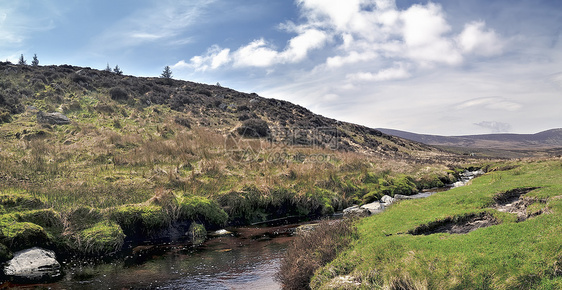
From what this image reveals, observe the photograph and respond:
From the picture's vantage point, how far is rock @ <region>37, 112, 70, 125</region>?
3195cm

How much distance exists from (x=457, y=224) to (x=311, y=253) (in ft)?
17.7

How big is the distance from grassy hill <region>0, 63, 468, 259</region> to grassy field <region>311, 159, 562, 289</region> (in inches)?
397

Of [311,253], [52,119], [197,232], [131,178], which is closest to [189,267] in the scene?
[197,232]

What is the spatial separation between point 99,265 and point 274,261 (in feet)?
23.8

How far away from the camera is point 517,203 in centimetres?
1140

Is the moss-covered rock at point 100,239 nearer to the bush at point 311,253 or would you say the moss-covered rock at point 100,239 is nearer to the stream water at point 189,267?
the stream water at point 189,267

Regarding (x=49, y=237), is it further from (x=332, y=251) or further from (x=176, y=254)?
(x=332, y=251)

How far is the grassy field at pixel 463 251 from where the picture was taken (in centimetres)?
711

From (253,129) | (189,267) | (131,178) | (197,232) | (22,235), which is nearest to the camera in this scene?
(22,235)

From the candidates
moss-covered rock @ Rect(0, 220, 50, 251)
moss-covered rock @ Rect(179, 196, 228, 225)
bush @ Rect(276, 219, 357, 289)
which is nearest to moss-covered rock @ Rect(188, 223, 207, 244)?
moss-covered rock @ Rect(179, 196, 228, 225)

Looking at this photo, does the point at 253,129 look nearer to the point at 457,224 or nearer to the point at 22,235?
the point at 22,235

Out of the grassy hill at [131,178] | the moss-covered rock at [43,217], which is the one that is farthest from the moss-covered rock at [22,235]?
the moss-covered rock at [43,217]

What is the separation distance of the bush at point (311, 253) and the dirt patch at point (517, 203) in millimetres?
5530

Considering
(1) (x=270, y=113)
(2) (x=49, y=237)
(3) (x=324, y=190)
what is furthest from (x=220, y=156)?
(1) (x=270, y=113)
